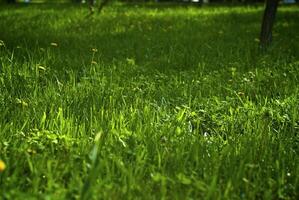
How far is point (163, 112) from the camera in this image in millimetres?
3391

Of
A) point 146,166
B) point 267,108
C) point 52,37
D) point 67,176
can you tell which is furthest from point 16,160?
point 52,37

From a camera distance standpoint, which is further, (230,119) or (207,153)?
(230,119)

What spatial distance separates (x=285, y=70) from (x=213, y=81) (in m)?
1.08

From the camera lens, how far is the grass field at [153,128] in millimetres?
2268

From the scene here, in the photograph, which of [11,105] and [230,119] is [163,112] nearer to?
[230,119]

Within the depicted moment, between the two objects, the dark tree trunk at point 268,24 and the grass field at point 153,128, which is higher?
the dark tree trunk at point 268,24

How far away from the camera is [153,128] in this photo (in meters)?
3.01

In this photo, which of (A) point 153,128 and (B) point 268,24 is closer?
(A) point 153,128

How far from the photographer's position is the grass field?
2268 mm

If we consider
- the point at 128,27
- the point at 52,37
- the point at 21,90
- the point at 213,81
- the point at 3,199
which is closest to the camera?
the point at 3,199

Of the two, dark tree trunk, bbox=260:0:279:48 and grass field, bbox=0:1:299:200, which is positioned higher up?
dark tree trunk, bbox=260:0:279:48

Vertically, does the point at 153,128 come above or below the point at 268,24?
below

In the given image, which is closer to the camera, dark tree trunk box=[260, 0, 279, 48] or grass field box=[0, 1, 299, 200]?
grass field box=[0, 1, 299, 200]

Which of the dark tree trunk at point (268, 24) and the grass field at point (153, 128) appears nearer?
the grass field at point (153, 128)
